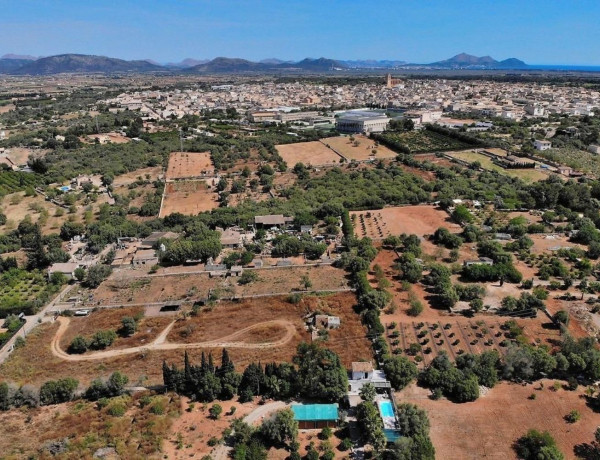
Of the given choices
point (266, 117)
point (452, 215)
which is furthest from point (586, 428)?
point (266, 117)

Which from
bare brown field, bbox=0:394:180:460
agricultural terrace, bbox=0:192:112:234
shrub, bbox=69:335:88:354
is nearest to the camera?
bare brown field, bbox=0:394:180:460

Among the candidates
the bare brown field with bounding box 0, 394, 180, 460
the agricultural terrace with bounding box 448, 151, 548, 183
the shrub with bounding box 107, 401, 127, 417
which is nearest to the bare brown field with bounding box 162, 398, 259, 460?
the bare brown field with bounding box 0, 394, 180, 460

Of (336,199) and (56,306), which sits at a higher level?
(336,199)

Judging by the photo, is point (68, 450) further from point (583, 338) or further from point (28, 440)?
point (583, 338)

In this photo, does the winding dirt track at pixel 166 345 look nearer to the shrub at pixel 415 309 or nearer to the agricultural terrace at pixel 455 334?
the agricultural terrace at pixel 455 334

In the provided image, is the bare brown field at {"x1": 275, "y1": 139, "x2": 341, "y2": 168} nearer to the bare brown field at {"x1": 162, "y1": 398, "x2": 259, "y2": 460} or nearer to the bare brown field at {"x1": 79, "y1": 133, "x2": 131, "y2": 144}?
the bare brown field at {"x1": 79, "y1": 133, "x2": 131, "y2": 144}

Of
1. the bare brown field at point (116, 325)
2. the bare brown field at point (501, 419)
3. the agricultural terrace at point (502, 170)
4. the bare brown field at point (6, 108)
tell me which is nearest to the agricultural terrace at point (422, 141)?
the agricultural terrace at point (502, 170)
